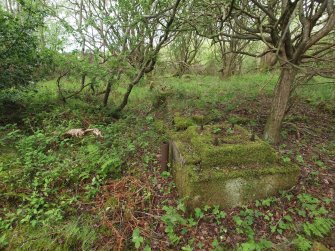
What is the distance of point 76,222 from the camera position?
257cm

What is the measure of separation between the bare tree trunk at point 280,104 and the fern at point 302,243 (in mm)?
2213

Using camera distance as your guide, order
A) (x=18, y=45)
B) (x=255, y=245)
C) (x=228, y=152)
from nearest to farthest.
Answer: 1. (x=255, y=245)
2. (x=228, y=152)
3. (x=18, y=45)

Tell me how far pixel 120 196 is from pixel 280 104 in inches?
138

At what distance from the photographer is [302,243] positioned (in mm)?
2186

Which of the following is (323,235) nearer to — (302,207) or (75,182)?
(302,207)

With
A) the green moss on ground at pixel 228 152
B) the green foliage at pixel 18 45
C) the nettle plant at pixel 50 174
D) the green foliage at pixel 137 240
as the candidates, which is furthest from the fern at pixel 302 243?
the green foliage at pixel 18 45

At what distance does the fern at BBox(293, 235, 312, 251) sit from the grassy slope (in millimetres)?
26

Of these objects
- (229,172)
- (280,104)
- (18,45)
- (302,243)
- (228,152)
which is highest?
(18,45)

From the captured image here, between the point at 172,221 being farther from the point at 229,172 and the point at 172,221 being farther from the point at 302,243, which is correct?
the point at 302,243

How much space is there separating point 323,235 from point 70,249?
292 cm

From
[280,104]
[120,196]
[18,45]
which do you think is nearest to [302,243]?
[120,196]

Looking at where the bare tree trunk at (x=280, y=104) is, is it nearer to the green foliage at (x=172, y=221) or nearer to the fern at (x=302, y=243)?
the fern at (x=302, y=243)

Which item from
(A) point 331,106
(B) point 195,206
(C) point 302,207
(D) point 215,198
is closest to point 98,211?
(B) point 195,206

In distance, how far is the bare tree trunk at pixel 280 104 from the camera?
398 cm
